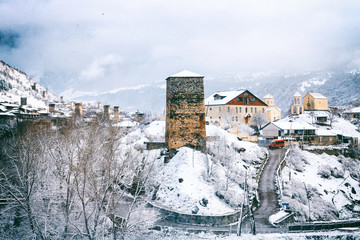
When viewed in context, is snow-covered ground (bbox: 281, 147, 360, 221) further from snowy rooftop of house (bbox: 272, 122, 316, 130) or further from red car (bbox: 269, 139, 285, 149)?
snowy rooftop of house (bbox: 272, 122, 316, 130)

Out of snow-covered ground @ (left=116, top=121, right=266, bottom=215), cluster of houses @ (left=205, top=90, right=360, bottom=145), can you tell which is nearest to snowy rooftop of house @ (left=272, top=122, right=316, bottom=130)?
cluster of houses @ (left=205, top=90, right=360, bottom=145)

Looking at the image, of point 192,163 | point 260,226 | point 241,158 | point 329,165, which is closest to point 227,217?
point 260,226

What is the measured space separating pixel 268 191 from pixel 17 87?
88.7m

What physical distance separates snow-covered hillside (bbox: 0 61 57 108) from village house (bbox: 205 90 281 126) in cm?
4962

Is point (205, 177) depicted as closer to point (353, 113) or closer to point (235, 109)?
point (235, 109)

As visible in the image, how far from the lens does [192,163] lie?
24.7 metres

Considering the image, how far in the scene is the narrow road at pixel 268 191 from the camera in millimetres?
20422

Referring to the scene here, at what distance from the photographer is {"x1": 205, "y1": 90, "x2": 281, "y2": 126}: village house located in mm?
46375

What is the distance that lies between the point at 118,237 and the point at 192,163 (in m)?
11.4

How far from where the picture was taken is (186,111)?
26406mm

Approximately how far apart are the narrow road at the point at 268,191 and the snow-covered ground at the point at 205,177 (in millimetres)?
871

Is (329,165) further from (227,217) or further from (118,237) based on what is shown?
(118,237)

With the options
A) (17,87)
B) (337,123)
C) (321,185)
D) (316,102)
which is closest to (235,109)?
(337,123)

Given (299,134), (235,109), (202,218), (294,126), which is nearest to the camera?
(202,218)
